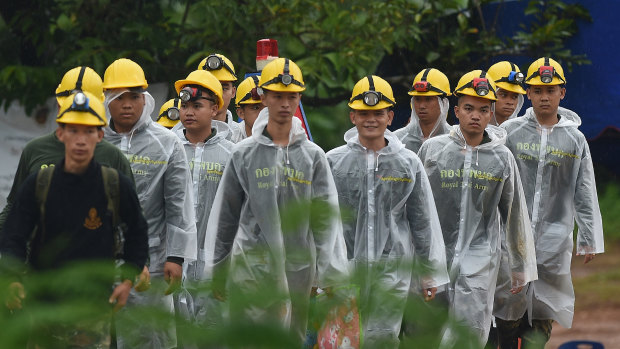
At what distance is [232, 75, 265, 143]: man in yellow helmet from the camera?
877 centimetres

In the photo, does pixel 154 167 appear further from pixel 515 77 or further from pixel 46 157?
pixel 515 77

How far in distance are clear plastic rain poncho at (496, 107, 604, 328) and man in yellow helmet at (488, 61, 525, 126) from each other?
2.68ft

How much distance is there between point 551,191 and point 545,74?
3.14ft

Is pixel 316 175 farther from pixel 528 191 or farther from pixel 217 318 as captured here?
pixel 217 318

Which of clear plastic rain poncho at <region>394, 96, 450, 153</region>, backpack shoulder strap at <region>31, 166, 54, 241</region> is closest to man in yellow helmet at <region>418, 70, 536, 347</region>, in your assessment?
clear plastic rain poncho at <region>394, 96, 450, 153</region>

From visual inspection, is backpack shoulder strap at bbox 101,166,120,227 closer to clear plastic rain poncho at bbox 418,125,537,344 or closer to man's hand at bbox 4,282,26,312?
man's hand at bbox 4,282,26,312

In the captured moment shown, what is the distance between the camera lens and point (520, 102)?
1003 cm

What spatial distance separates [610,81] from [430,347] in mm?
10602

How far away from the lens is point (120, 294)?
6.84 ft

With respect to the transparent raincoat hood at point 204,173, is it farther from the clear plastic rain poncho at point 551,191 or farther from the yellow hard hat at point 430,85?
the clear plastic rain poncho at point 551,191

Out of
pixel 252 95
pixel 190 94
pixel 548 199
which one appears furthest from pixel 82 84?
pixel 548 199

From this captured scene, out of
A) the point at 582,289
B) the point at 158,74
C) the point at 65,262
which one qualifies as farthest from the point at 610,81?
the point at 65,262

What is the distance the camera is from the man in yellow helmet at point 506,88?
9.61 meters

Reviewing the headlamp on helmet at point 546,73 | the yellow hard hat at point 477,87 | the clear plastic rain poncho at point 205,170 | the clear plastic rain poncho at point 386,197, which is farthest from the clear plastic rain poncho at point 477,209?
the clear plastic rain poncho at point 205,170
